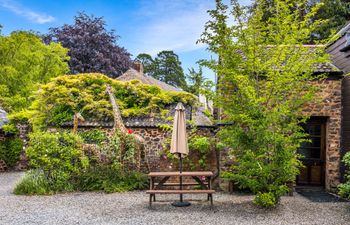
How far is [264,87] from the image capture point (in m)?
8.81

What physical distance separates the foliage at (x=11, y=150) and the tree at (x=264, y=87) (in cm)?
1181

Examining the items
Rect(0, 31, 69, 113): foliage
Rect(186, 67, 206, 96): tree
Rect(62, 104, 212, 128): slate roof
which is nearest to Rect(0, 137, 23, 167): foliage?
Rect(0, 31, 69, 113): foliage

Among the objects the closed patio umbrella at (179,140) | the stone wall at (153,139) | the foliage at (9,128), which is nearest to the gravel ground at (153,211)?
the closed patio umbrella at (179,140)

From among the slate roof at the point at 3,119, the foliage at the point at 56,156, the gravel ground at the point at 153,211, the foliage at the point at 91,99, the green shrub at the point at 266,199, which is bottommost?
the gravel ground at the point at 153,211

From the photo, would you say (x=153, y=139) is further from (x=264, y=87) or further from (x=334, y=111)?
(x=334, y=111)

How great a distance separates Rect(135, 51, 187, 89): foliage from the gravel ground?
3947 cm

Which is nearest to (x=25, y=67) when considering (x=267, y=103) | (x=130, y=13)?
(x=130, y=13)

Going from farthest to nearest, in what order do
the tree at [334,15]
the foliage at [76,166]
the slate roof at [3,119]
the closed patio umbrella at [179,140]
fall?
the tree at [334,15] → the slate roof at [3,119] → the foliage at [76,166] → the closed patio umbrella at [179,140]

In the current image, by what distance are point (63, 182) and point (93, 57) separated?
19413 mm

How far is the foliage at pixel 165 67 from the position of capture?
48.7 m

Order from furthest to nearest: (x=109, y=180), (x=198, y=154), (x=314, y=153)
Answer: (x=314, y=153) < (x=198, y=154) < (x=109, y=180)

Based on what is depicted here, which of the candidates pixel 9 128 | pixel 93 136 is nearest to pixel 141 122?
pixel 93 136

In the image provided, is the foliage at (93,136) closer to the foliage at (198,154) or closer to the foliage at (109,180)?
the foliage at (109,180)

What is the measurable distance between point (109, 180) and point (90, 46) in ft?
66.8
